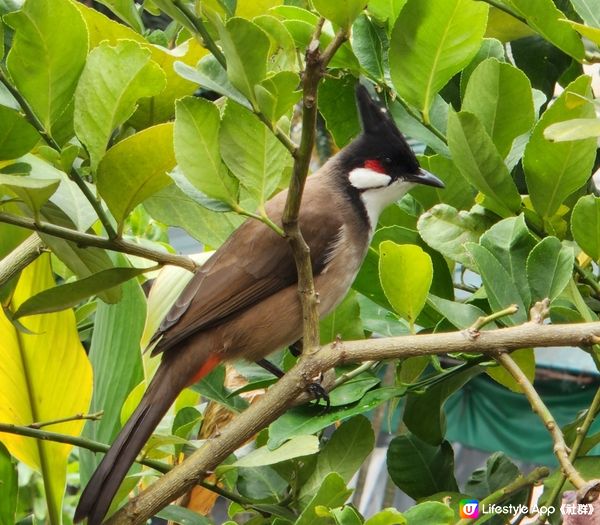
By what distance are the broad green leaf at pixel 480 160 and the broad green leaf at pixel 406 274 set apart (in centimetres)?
12

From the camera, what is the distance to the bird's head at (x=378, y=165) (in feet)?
4.99

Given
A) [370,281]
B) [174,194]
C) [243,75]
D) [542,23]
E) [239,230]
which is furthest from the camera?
[239,230]

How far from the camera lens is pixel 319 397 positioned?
1.07 meters

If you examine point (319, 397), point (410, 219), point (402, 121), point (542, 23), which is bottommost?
point (319, 397)

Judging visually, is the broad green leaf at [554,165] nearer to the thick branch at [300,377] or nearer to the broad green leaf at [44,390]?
the thick branch at [300,377]

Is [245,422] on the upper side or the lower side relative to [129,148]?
lower

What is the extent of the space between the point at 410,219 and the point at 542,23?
330mm

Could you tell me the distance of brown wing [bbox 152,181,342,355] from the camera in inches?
58.6

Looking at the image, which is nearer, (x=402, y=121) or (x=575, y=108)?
(x=575, y=108)

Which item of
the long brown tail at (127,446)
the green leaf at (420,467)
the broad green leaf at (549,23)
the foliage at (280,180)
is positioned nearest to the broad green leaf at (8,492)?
the foliage at (280,180)

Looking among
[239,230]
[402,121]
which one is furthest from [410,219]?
[239,230]

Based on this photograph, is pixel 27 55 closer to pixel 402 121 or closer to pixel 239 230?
pixel 402 121

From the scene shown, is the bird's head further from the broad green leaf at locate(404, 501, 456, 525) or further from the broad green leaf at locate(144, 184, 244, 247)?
the broad green leaf at locate(404, 501, 456, 525)

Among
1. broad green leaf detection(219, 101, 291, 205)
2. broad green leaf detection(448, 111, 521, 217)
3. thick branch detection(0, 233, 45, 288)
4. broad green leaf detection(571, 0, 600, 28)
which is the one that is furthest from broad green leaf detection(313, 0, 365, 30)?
thick branch detection(0, 233, 45, 288)
